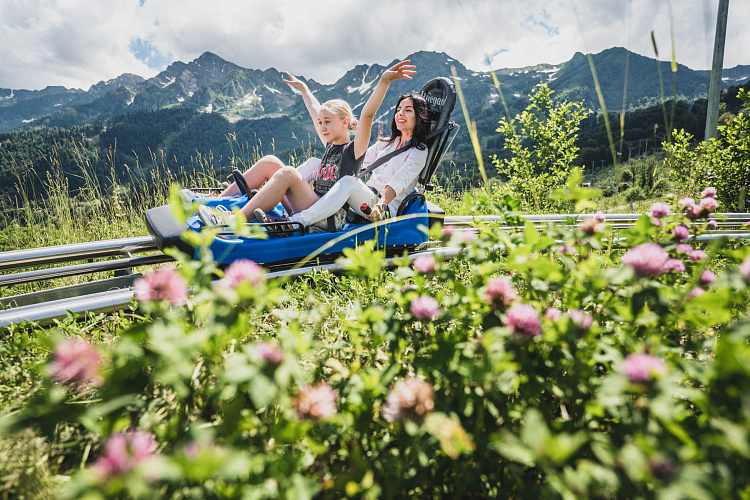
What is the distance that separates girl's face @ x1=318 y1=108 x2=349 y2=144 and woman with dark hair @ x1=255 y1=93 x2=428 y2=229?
573 mm

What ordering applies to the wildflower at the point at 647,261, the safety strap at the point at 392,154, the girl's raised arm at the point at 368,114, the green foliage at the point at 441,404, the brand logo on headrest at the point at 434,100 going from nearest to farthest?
the green foliage at the point at 441,404 < the wildflower at the point at 647,261 < the girl's raised arm at the point at 368,114 < the safety strap at the point at 392,154 < the brand logo on headrest at the point at 434,100

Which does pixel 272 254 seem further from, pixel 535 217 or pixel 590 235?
pixel 535 217

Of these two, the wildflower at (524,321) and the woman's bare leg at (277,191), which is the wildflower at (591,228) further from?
the woman's bare leg at (277,191)

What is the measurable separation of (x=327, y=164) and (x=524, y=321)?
3.19m

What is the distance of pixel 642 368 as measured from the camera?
0.63 m

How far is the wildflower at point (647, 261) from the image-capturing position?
0.80 metres

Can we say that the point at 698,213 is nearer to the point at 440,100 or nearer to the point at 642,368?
the point at 642,368

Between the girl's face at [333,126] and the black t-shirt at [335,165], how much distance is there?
7 centimetres

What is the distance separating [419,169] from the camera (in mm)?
3502

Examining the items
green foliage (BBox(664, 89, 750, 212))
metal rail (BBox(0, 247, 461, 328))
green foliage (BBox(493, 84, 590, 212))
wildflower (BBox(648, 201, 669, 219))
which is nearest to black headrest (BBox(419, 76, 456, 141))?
green foliage (BBox(493, 84, 590, 212))

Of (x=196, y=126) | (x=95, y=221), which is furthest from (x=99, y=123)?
(x=95, y=221)

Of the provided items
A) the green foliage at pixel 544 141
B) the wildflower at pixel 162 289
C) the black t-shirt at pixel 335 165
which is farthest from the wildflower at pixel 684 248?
the green foliage at pixel 544 141

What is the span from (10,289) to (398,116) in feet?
12.3

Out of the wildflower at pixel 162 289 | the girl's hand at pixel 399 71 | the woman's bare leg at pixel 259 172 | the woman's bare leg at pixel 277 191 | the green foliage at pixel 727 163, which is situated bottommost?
the green foliage at pixel 727 163
